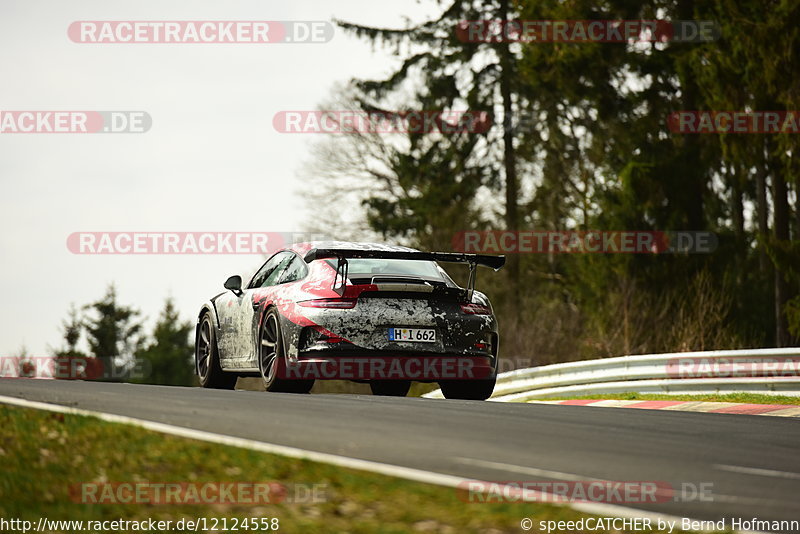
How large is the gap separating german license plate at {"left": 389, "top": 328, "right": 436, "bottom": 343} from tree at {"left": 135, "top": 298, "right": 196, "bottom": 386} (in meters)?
82.1

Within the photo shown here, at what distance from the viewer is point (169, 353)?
99938 mm

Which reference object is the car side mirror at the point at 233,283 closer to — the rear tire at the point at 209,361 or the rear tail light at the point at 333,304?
the rear tire at the point at 209,361

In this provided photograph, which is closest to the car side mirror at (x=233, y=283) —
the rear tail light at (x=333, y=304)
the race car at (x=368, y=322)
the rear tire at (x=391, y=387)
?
the race car at (x=368, y=322)

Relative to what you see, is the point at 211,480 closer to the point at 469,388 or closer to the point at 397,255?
the point at 397,255

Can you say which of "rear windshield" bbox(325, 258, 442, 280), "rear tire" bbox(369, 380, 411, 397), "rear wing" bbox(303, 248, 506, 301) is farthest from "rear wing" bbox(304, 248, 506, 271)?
"rear tire" bbox(369, 380, 411, 397)

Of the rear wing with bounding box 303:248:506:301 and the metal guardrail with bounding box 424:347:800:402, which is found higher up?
the rear wing with bounding box 303:248:506:301

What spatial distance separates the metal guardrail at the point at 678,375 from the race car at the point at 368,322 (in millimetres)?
3689

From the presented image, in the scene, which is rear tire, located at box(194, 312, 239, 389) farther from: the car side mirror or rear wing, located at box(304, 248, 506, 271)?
rear wing, located at box(304, 248, 506, 271)

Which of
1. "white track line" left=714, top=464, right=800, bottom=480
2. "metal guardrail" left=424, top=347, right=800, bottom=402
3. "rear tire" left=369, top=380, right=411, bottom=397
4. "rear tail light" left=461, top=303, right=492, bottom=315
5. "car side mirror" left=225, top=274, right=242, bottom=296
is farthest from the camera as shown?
"rear tire" left=369, top=380, right=411, bottom=397

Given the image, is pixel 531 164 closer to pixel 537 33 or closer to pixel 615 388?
pixel 537 33

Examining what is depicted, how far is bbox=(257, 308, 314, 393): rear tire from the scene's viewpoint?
12.5 m

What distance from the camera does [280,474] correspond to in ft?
22.7

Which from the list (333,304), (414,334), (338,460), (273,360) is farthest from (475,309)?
(338,460)

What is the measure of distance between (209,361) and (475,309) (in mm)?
3679
